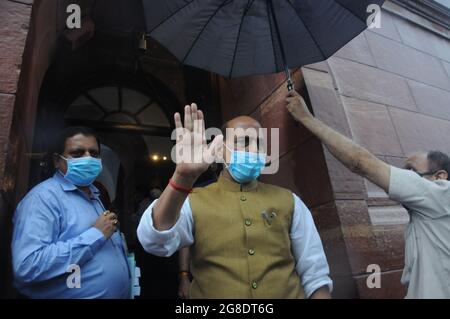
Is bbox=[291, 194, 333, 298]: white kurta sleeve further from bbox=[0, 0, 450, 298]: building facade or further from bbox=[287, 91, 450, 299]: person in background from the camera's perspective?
bbox=[0, 0, 450, 298]: building facade

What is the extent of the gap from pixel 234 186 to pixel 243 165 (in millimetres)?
146

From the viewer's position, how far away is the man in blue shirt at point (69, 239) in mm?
1656

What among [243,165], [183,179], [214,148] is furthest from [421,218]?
[183,179]

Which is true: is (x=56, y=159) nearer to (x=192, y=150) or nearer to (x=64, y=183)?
(x=64, y=183)

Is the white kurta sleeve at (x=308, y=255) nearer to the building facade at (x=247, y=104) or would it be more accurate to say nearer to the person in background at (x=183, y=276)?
the building facade at (x=247, y=104)

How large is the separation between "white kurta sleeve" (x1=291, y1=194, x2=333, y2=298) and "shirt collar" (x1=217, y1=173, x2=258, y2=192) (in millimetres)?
303

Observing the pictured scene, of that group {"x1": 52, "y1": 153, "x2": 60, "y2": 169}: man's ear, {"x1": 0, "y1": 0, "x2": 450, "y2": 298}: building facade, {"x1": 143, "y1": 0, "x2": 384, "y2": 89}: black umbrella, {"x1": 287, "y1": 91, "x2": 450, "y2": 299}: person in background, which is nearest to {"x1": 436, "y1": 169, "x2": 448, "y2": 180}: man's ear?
{"x1": 287, "y1": 91, "x2": 450, "y2": 299}: person in background

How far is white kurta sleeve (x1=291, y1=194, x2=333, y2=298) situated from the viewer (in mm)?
1798

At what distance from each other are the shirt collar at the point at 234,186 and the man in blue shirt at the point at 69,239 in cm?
72

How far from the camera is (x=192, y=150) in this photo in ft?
4.80

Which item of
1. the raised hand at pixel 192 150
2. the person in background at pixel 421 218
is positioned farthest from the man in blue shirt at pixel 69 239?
the person in background at pixel 421 218

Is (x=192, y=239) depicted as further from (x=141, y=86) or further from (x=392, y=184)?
(x=141, y=86)
